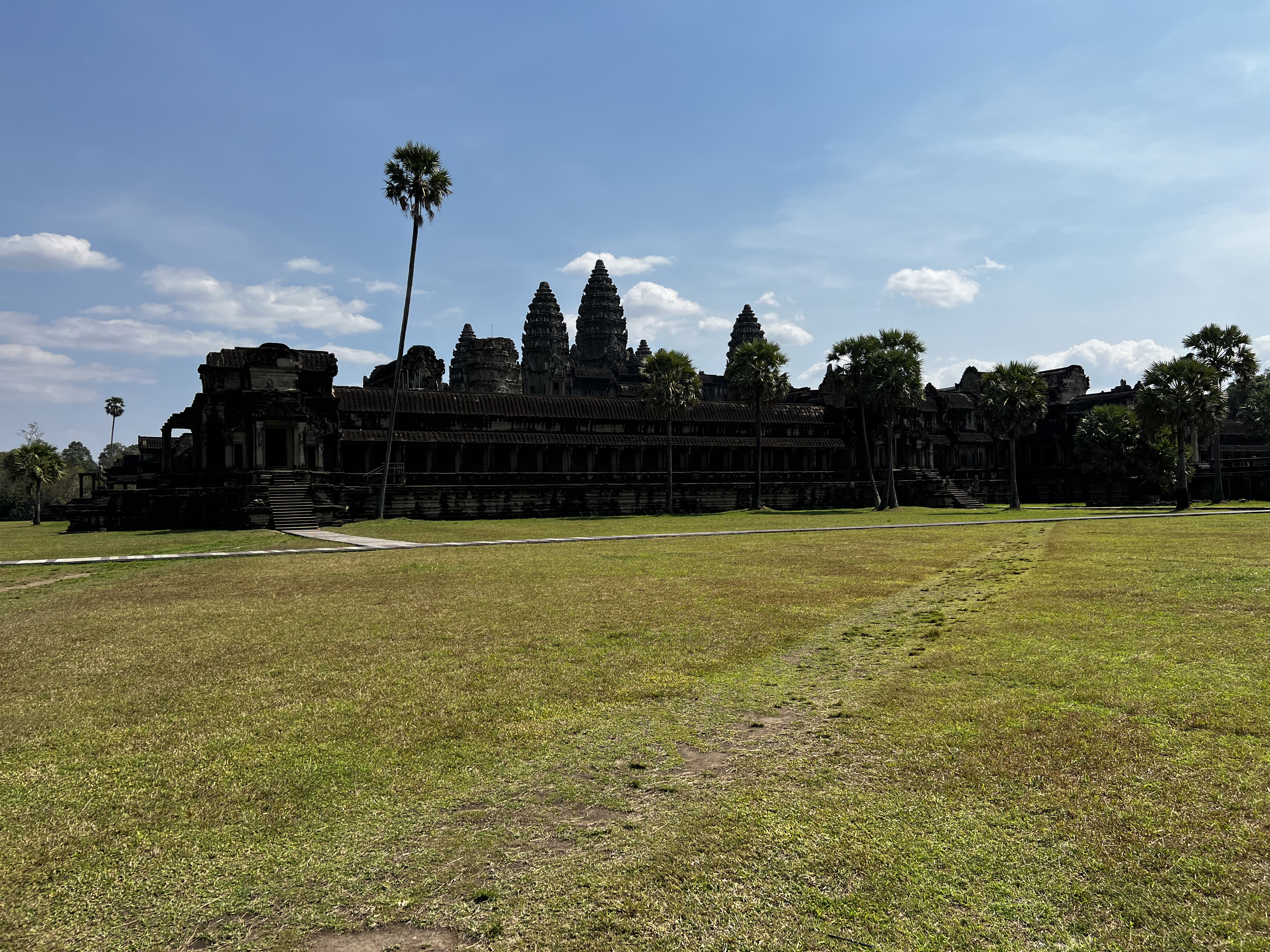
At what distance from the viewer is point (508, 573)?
61.8 feet

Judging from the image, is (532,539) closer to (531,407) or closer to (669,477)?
(669,477)

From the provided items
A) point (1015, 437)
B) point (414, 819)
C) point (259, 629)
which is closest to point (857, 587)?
point (259, 629)

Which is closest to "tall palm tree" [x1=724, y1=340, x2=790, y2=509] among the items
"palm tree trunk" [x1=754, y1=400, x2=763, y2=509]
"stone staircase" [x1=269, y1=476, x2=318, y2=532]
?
"palm tree trunk" [x1=754, y1=400, x2=763, y2=509]

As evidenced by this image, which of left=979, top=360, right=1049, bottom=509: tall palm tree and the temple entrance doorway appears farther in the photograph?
left=979, top=360, right=1049, bottom=509: tall palm tree

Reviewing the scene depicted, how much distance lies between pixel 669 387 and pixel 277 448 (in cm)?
2591

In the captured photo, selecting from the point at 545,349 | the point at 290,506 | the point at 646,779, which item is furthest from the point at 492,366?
the point at 646,779

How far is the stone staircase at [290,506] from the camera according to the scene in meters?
38.1

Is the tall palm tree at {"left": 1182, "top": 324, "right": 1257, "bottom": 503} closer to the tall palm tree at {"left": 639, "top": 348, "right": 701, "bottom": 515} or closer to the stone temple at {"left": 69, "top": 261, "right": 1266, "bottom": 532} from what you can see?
the stone temple at {"left": 69, "top": 261, "right": 1266, "bottom": 532}

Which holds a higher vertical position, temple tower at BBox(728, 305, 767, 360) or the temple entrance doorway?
temple tower at BBox(728, 305, 767, 360)

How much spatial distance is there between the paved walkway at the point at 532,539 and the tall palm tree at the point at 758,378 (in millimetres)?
17272

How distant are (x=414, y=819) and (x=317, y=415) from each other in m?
43.5

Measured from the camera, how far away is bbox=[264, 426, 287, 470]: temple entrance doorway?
4491 cm

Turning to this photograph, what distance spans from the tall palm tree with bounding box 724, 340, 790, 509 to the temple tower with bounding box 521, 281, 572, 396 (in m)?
47.6

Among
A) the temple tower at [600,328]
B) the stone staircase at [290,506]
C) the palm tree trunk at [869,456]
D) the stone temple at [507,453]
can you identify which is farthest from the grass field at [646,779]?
the temple tower at [600,328]
